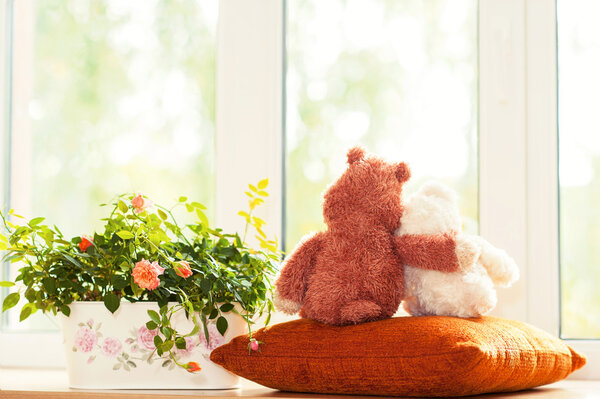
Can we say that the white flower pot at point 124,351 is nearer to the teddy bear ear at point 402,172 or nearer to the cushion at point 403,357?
the cushion at point 403,357

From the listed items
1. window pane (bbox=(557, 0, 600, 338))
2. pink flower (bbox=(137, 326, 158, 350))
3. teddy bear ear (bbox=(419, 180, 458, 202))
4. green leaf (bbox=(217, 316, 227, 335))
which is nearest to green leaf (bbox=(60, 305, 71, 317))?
pink flower (bbox=(137, 326, 158, 350))

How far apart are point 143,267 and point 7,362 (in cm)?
70

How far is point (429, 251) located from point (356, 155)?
0.19 m

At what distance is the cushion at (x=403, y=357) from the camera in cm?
84

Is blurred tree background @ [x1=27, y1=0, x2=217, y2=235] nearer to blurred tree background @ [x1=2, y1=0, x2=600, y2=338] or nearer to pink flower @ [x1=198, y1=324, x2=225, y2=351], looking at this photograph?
blurred tree background @ [x1=2, y1=0, x2=600, y2=338]

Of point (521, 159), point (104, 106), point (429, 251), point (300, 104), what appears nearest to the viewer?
point (429, 251)

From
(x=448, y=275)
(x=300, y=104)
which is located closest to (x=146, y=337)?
(x=448, y=275)

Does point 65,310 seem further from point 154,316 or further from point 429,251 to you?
point 429,251

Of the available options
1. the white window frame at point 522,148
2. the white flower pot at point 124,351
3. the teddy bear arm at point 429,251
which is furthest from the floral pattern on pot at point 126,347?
the white window frame at point 522,148

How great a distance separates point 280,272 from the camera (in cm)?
102

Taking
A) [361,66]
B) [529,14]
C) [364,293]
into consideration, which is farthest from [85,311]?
[529,14]

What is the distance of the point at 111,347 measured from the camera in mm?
991

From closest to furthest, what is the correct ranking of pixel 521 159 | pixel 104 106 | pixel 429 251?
pixel 429 251, pixel 521 159, pixel 104 106

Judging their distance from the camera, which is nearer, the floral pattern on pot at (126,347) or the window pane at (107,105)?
the floral pattern on pot at (126,347)
